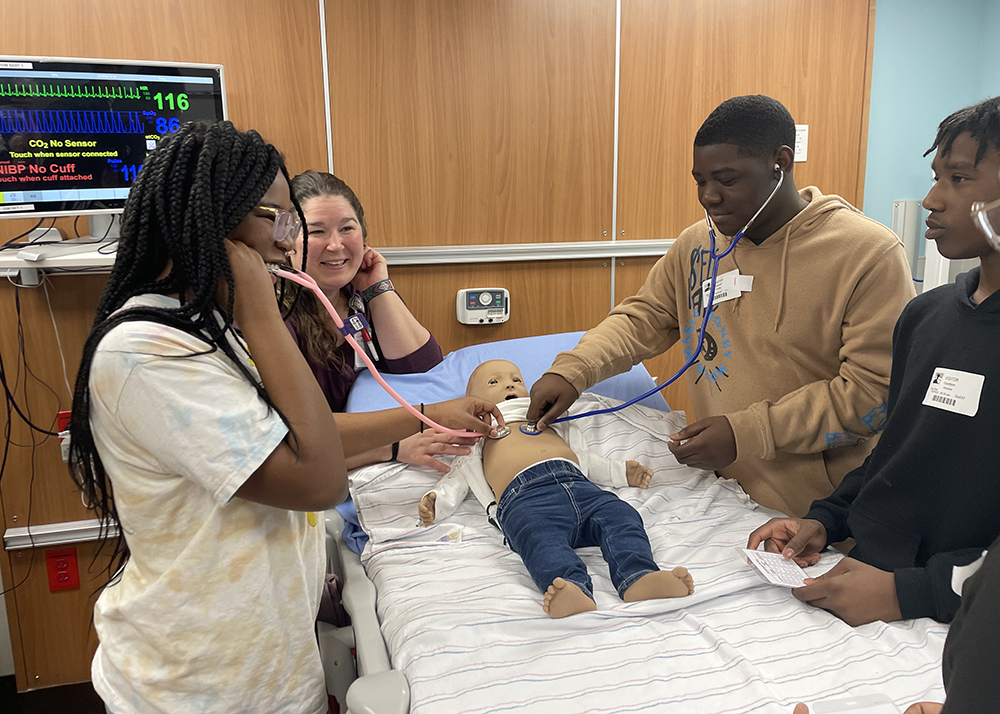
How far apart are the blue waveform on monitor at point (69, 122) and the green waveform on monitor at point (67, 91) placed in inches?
1.7

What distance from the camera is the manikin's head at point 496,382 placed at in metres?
2.15

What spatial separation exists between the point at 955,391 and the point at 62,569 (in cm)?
272

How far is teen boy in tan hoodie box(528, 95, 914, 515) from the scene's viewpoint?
1678 mm

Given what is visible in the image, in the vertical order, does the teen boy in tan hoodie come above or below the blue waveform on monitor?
below

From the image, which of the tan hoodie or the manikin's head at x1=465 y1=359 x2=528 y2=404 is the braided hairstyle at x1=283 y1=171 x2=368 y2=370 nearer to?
the manikin's head at x1=465 y1=359 x2=528 y2=404

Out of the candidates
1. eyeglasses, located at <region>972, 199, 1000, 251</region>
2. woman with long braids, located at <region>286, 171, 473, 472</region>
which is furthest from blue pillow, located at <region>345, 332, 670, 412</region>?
eyeglasses, located at <region>972, 199, 1000, 251</region>

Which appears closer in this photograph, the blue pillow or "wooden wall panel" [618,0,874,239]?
the blue pillow

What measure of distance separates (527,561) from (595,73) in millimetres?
1982

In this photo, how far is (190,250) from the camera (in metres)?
1.03

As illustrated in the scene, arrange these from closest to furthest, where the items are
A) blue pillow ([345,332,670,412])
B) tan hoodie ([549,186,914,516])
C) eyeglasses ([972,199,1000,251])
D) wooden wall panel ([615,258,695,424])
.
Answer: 1. eyeglasses ([972,199,1000,251])
2. tan hoodie ([549,186,914,516])
3. blue pillow ([345,332,670,412])
4. wooden wall panel ([615,258,695,424])

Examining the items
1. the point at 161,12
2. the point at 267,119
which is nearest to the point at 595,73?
the point at 267,119

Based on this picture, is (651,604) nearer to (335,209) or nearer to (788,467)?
(788,467)

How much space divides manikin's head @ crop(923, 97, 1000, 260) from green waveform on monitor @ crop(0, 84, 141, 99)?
2.10m

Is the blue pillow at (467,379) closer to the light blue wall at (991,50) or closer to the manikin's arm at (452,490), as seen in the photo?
the manikin's arm at (452,490)
